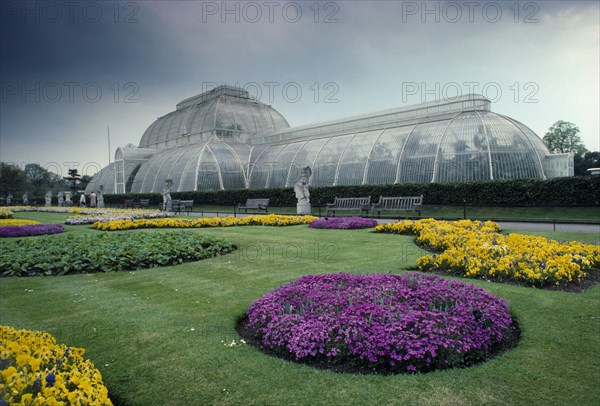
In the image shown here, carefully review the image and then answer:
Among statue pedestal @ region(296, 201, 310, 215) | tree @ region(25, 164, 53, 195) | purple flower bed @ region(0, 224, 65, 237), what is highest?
tree @ region(25, 164, 53, 195)

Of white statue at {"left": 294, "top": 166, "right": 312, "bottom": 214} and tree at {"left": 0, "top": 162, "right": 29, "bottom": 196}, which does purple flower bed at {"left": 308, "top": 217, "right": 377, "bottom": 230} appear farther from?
tree at {"left": 0, "top": 162, "right": 29, "bottom": 196}

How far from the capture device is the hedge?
19688mm

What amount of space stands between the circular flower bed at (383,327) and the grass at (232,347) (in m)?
0.19

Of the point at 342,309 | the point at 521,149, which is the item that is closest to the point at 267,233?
the point at 342,309

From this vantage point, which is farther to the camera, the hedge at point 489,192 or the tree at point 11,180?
the tree at point 11,180

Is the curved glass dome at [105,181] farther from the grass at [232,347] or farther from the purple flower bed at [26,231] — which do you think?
the grass at [232,347]

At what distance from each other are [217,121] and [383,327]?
1891 inches

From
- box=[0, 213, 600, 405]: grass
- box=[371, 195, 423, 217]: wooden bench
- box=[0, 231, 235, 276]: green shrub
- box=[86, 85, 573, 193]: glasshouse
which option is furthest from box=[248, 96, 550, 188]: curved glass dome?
box=[0, 213, 600, 405]: grass

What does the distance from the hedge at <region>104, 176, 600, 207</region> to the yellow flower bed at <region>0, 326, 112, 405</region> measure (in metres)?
18.6

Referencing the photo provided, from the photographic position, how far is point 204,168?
40.2 m

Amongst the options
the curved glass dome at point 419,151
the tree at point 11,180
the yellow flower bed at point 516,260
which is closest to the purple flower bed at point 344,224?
the yellow flower bed at point 516,260

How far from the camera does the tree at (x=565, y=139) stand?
184ft

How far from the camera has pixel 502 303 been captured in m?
5.13

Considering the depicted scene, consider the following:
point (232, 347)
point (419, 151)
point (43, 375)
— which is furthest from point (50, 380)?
point (419, 151)
